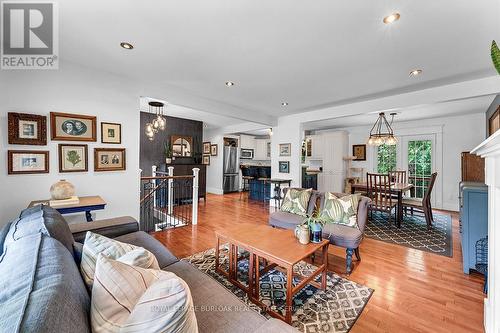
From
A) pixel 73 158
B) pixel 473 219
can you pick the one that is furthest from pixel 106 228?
pixel 473 219

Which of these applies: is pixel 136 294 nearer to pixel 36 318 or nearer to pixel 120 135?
pixel 36 318

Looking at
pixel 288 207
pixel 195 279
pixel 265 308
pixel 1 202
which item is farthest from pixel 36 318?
pixel 288 207

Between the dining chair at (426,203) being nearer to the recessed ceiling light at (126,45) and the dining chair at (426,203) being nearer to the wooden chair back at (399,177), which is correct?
the wooden chair back at (399,177)

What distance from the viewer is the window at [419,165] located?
580 centimetres

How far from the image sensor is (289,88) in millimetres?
3576

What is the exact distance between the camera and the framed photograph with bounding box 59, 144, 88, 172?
2654mm

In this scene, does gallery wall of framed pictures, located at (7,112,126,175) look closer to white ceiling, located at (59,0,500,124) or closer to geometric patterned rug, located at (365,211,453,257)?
white ceiling, located at (59,0,500,124)

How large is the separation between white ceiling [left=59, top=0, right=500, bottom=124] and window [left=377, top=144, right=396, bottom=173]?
11.1 feet

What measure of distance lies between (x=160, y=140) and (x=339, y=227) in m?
5.28

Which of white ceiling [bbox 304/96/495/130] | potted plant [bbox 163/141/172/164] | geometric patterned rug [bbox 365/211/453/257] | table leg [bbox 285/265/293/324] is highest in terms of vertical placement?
white ceiling [bbox 304/96/495/130]

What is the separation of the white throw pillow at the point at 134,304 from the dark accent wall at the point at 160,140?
5596 millimetres

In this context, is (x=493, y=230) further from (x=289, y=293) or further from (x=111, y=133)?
(x=111, y=133)

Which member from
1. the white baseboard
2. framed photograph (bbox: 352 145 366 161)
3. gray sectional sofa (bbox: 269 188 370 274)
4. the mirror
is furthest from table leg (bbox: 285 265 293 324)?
the white baseboard

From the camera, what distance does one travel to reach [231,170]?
8.37 metres
